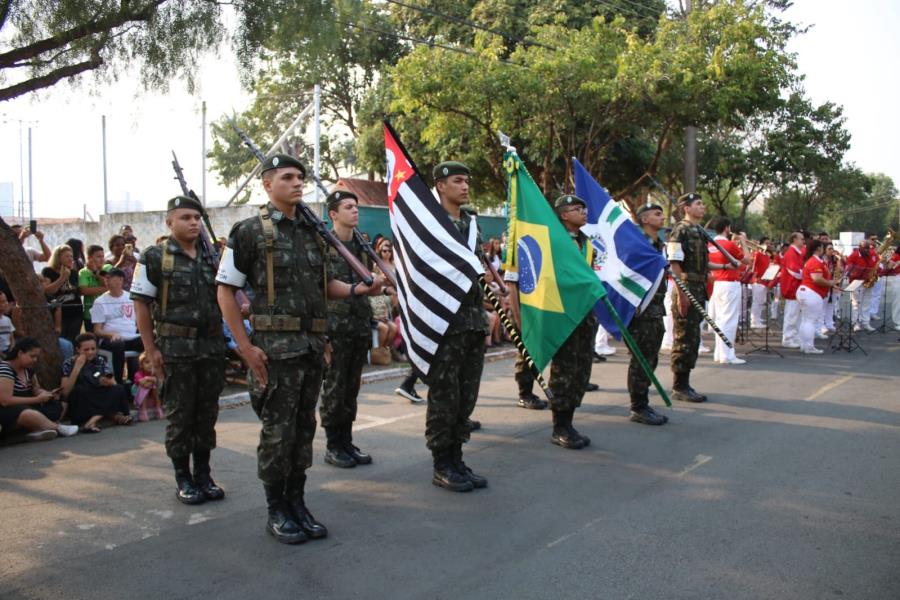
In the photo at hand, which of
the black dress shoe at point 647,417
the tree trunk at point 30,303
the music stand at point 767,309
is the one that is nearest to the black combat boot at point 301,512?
the black dress shoe at point 647,417

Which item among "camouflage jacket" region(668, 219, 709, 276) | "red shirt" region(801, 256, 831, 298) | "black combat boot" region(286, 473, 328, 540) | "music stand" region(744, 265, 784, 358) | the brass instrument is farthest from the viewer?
the brass instrument

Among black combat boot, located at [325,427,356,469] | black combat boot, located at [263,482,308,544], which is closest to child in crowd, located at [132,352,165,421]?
black combat boot, located at [325,427,356,469]

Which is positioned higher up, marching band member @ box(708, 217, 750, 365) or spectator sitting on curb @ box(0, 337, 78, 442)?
marching band member @ box(708, 217, 750, 365)

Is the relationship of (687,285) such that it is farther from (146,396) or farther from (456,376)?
(146,396)

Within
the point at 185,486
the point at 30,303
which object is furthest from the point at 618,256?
the point at 30,303

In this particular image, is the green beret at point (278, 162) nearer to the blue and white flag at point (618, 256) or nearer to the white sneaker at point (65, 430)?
the blue and white flag at point (618, 256)

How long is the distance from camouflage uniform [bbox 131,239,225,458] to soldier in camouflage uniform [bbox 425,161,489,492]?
1491mm

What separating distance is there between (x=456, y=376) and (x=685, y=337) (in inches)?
154

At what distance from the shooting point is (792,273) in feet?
43.7

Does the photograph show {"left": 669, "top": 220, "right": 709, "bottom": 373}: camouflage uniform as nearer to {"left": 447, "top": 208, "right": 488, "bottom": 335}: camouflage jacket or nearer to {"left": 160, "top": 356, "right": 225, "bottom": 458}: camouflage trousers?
{"left": 447, "top": 208, "right": 488, "bottom": 335}: camouflage jacket

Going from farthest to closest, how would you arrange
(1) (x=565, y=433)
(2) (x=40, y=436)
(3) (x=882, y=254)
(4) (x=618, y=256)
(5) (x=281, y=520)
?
(3) (x=882, y=254) < (4) (x=618, y=256) < (2) (x=40, y=436) < (1) (x=565, y=433) < (5) (x=281, y=520)

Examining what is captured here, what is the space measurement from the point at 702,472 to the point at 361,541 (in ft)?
9.07

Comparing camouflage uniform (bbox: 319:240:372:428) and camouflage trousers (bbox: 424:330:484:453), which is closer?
camouflage trousers (bbox: 424:330:484:453)

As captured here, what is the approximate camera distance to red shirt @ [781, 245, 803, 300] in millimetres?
13258
